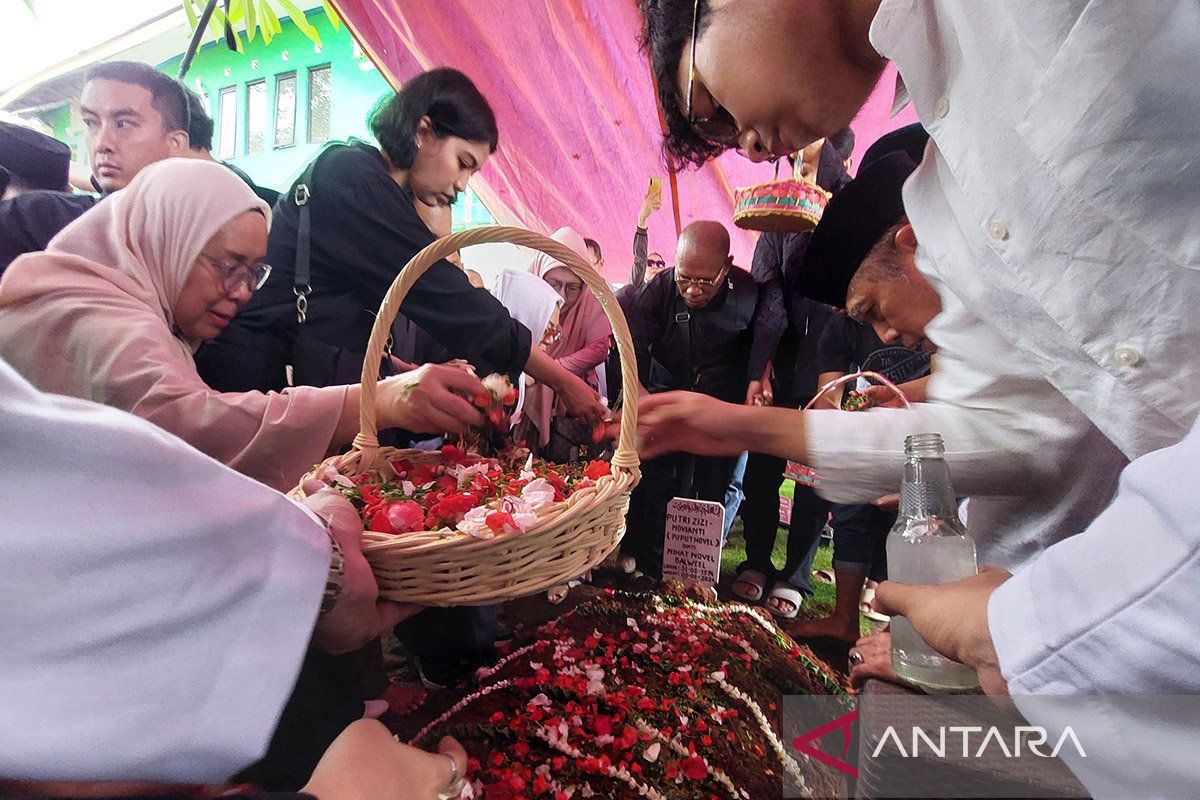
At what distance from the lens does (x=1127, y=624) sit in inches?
14.6

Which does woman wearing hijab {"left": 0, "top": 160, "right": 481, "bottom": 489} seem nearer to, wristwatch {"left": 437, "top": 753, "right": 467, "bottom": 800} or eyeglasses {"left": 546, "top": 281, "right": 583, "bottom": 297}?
wristwatch {"left": 437, "top": 753, "right": 467, "bottom": 800}

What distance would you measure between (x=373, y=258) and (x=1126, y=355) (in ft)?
3.13

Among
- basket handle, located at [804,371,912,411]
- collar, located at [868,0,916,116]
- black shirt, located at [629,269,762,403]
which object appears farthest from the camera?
black shirt, located at [629,269,762,403]

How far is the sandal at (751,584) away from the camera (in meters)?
1.23

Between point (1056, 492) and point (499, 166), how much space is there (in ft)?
3.58

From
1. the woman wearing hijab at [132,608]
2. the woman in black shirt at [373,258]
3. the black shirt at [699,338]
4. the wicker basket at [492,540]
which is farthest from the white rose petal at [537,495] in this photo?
the black shirt at [699,338]

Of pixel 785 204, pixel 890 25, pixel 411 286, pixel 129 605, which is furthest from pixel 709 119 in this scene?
pixel 129 605

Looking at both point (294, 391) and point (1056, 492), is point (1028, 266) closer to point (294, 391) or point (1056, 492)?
point (1056, 492)

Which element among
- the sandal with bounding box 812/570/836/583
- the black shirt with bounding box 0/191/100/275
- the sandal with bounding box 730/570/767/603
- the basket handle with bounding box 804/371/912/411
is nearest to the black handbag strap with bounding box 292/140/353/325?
the black shirt with bounding box 0/191/100/275

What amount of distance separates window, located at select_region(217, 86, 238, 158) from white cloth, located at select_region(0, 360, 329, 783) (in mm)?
534

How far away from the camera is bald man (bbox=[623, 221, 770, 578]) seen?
1203 millimetres

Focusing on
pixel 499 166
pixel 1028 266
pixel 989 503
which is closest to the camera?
pixel 1028 266

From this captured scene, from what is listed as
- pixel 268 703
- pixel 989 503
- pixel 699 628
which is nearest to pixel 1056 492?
pixel 989 503

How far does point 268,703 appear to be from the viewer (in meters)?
0.42
